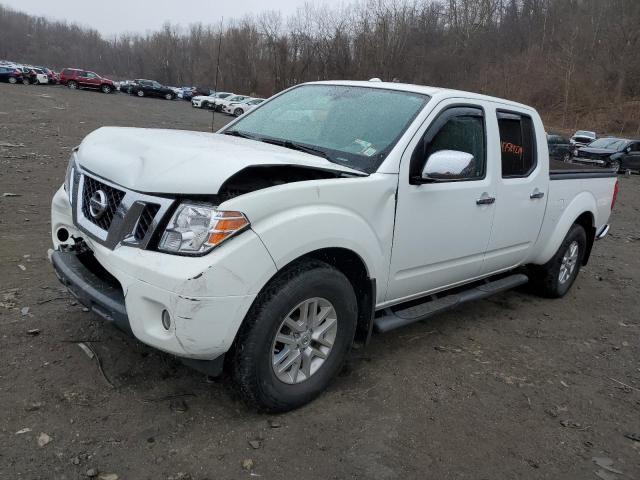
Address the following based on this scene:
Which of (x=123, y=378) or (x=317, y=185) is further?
(x=123, y=378)

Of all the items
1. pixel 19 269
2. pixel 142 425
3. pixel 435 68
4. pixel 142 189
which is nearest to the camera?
pixel 142 189

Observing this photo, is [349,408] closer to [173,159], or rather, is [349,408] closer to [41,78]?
[173,159]

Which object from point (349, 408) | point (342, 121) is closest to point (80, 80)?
point (342, 121)

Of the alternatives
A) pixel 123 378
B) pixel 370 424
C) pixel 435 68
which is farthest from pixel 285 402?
pixel 435 68

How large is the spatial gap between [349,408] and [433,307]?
3.40 feet

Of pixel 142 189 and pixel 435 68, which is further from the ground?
pixel 435 68

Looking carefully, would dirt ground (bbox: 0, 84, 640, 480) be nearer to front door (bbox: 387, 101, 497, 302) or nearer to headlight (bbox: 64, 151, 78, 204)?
front door (bbox: 387, 101, 497, 302)

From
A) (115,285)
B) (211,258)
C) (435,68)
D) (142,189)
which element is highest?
(435,68)

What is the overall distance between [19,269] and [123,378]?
217cm

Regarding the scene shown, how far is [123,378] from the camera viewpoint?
10.3ft

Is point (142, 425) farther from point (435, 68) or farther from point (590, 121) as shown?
point (435, 68)

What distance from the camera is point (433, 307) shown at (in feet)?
12.4

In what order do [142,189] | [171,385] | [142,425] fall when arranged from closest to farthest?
1. [142,189]
2. [142,425]
3. [171,385]

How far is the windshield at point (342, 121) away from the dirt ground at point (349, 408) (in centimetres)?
145
